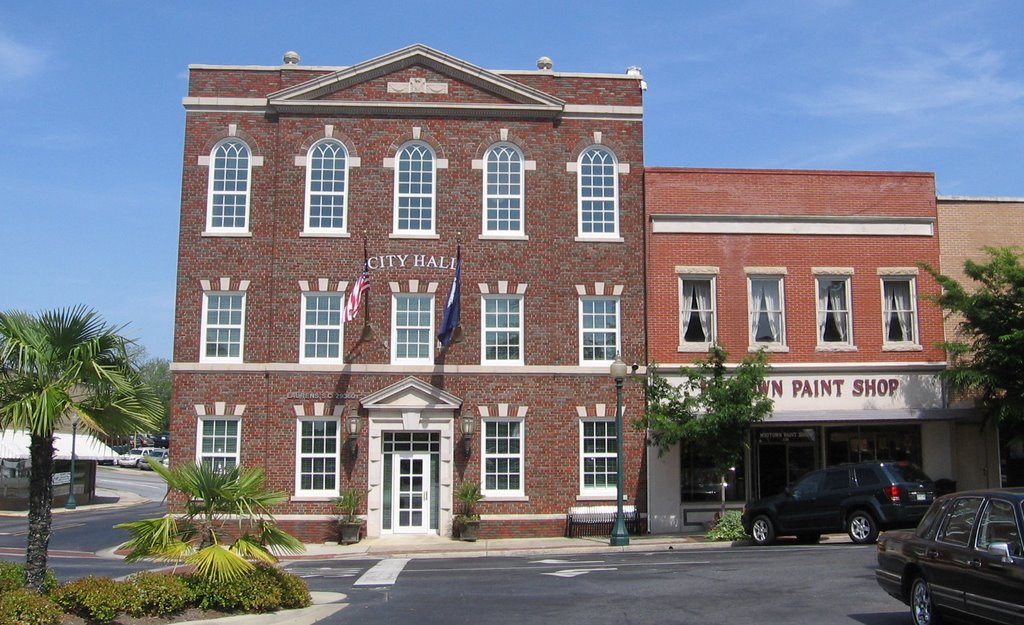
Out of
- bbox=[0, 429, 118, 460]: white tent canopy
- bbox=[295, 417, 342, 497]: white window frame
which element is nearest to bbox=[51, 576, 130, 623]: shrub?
bbox=[295, 417, 342, 497]: white window frame

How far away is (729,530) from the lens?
24922 mm

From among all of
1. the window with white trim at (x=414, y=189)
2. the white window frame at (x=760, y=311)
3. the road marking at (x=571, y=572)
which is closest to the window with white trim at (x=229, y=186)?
the window with white trim at (x=414, y=189)

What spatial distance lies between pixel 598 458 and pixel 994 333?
34.6 ft

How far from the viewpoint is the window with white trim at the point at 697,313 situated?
92.1 feet

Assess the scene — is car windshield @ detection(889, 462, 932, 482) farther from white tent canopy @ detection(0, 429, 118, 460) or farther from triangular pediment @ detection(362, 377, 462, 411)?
white tent canopy @ detection(0, 429, 118, 460)

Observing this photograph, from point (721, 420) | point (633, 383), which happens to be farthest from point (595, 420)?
point (721, 420)

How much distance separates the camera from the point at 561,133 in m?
28.6

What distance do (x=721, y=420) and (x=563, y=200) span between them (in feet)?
25.2

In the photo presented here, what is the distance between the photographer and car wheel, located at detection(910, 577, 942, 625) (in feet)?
36.3

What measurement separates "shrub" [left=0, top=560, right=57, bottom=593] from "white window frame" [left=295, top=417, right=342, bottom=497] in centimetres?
1420

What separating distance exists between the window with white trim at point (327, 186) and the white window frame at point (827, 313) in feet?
43.3

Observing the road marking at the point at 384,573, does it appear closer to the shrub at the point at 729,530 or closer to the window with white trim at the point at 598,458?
the window with white trim at the point at 598,458

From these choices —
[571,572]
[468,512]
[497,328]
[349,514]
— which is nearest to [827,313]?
[497,328]

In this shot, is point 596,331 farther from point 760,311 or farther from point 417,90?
point 417,90
